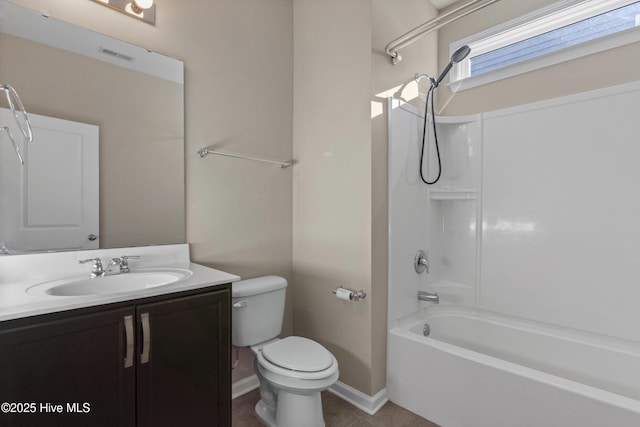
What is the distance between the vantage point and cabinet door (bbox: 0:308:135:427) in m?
0.96

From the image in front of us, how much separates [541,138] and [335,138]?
4.49ft

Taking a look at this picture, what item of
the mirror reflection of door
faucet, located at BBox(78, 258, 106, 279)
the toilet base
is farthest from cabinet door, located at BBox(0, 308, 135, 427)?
the toilet base

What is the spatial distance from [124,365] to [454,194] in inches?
89.0

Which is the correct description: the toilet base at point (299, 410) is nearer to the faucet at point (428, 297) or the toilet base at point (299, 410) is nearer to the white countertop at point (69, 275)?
the white countertop at point (69, 275)

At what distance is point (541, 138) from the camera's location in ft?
6.82

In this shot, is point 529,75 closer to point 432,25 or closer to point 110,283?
point 432,25

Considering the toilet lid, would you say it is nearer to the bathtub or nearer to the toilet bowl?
the toilet bowl

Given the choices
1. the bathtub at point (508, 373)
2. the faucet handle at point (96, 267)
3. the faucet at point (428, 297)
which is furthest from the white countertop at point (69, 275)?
the faucet at point (428, 297)

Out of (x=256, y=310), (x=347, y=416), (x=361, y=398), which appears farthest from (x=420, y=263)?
(x=256, y=310)

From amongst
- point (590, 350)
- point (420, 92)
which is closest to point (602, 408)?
point (590, 350)

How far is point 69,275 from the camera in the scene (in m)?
1.45

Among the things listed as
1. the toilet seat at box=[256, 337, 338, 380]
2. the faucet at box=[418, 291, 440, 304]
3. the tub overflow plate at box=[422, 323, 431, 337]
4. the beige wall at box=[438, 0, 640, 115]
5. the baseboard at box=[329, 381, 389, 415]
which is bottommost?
the baseboard at box=[329, 381, 389, 415]

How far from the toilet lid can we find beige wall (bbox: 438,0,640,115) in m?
2.11

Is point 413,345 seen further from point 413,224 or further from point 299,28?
point 299,28
